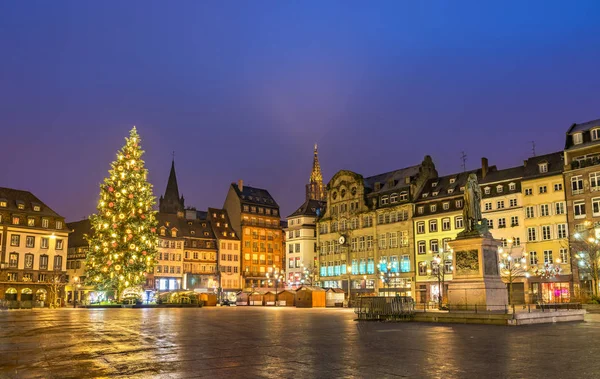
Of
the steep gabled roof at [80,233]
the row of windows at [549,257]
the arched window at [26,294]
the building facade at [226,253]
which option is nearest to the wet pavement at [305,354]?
the row of windows at [549,257]

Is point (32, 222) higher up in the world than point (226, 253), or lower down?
higher up

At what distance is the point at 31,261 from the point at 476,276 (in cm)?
7127

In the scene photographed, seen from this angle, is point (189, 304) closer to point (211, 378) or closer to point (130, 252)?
point (130, 252)

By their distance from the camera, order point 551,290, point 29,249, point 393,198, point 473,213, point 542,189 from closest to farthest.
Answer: point 473,213
point 551,290
point 542,189
point 29,249
point 393,198

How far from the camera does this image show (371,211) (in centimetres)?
8506

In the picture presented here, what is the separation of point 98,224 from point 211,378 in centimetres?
4487

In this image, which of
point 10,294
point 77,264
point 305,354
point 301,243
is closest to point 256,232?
point 301,243

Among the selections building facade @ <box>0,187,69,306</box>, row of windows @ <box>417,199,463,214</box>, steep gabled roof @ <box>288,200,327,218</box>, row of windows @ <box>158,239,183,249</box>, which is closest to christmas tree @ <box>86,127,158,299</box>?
building facade @ <box>0,187,69,306</box>

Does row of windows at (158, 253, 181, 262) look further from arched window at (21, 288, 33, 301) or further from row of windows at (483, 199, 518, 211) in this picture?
row of windows at (483, 199, 518, 211)

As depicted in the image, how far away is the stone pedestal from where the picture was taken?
26.2 meters

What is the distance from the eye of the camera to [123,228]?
51938mm

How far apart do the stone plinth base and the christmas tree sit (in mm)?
33685

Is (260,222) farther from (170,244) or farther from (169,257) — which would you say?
(169,257)

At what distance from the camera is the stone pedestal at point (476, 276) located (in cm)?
2617
